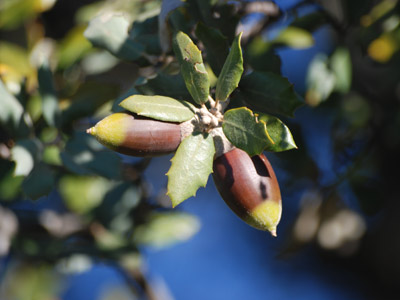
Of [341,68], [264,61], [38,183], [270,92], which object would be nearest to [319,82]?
[341,68]

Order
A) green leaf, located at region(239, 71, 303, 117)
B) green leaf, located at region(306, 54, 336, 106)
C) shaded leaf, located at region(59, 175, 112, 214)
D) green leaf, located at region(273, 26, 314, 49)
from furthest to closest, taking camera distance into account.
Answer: shaded leaf, located at region(59, 175, 112, 214) < green leaf, located at region(273, 26, 314, 49) < green leaf, located at region(306, 54, 336, 106) < green leaf, located at region(239, 71, 303, 117)

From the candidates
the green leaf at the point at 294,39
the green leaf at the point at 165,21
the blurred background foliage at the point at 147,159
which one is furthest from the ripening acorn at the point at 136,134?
the green leaf at the point at 294,39

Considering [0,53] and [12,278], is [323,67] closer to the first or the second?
[0,53]

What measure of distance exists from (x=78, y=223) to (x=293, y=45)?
81cm

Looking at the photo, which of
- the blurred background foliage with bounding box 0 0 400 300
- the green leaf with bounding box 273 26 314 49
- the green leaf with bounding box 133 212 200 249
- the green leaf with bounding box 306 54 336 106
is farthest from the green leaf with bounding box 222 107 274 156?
the green leaf with bounding box 133 212 200 249

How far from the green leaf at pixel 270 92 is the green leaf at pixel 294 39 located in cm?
52

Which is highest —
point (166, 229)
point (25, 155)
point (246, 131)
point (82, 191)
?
point (246, 131)

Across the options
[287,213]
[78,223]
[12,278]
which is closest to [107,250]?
[78,223]

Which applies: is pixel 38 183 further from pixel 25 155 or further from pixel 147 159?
pixel 147 159

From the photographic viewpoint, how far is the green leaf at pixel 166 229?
1370 millimetres

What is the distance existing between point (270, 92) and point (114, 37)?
32 cm

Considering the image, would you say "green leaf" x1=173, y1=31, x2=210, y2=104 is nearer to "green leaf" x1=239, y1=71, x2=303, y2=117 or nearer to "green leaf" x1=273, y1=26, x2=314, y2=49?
"green leaf" x1=239, y1=71, x2=303, y2=117

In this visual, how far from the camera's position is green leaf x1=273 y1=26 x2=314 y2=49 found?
122 cm

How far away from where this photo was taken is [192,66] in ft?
2.11
